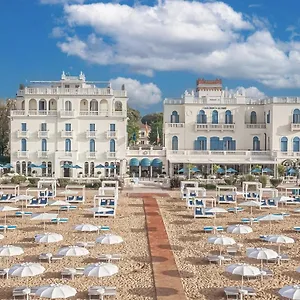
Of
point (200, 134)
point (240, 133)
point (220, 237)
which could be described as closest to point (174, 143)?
point (200, 134)

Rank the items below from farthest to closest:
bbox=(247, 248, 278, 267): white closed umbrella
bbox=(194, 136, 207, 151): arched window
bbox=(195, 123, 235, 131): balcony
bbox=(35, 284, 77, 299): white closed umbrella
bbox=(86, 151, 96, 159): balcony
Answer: bbox=(194, 136, 207, 151): arched window, bbox=(195, 123, 235, 131): balcony, bbox=(86, 151, 96, 159): balcony, bbox=(247, 248, 278, 267): white closed umbrella, bbox=(35, 284, 77, 299): white closed umbrella

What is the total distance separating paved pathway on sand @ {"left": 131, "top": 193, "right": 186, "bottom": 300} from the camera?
14.5 meters

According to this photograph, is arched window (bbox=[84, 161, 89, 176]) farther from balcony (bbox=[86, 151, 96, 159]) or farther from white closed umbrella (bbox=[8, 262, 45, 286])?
white closed umbrella (bbox=[8, 262, 45, 286])

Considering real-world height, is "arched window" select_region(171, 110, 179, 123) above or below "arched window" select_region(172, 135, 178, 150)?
above

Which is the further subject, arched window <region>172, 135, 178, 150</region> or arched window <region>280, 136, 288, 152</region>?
arched window <region>172, 135, 178, 150</region>

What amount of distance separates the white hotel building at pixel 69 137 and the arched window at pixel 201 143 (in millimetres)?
8002

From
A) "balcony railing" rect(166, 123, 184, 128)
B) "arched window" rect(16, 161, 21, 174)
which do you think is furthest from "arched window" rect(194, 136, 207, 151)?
"arched window" rect(16, 161, 21, 174)

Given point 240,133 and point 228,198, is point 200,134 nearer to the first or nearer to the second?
point 240,133

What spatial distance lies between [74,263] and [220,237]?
5728mm

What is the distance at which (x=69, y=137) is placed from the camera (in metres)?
50.2

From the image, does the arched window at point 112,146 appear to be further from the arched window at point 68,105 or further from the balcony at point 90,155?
the arched window at point 68,105

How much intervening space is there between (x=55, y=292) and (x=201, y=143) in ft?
136

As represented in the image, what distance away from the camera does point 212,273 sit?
16656 millimetres

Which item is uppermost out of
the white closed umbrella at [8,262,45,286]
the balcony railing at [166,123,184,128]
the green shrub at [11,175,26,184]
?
the balcony railing at [166,123,184,128]
